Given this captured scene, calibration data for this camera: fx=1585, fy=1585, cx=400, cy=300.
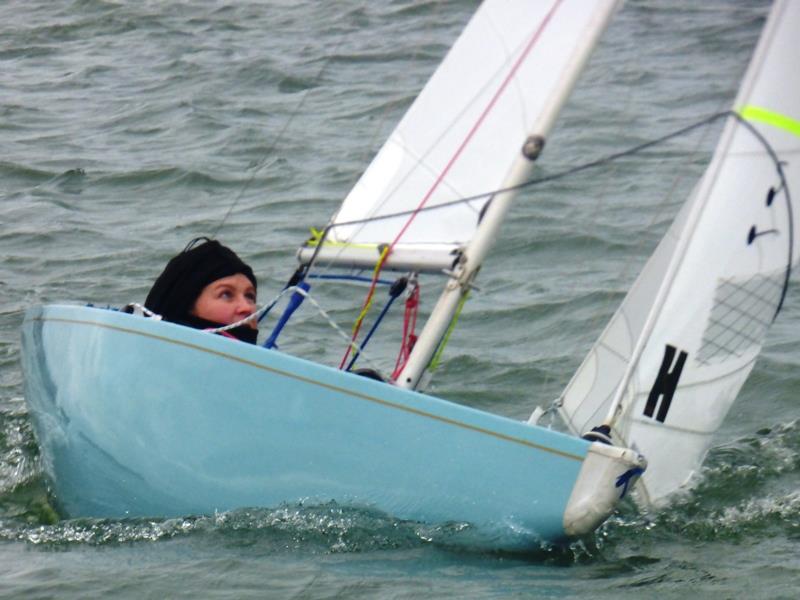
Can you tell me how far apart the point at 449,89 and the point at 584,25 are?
18.1 inches

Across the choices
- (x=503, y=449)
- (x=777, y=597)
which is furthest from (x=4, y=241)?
(x=777, y=597)

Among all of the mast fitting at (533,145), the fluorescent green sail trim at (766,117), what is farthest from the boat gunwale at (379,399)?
the fluorescent green sail trim at (766,117)

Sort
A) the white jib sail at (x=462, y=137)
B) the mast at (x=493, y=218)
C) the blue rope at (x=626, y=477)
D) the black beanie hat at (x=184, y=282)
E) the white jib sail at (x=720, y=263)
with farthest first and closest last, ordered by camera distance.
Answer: the black beanie hat at (x=184, y=282) < the white jib sail at (x=462, y=137) < the mast at (x=493, y=218) < the white jib sail at (x=720, y=263) < the blue rope at (x=626, y=477)

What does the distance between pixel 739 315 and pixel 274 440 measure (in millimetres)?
1311

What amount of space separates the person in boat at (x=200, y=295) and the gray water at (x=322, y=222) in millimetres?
687

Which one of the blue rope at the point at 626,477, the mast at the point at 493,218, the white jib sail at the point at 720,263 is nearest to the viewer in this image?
the blue rope at the point at 626,477

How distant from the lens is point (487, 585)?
388 cm

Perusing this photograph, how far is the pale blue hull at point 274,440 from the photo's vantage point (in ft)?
13.2

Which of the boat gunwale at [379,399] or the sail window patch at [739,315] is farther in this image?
the sail window patch at [739,315]

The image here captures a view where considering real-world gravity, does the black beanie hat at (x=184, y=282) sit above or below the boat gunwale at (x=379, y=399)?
above

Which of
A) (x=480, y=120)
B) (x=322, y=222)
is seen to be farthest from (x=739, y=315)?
(x=322, y=222)

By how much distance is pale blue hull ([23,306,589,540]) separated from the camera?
404 cm

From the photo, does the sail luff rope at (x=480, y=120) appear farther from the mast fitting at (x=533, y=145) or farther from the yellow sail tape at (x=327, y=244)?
the mast fitting at (x=533, y=145)

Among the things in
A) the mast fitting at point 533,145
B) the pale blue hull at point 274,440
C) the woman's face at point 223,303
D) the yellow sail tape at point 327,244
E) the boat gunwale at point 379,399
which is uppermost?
the mast fitting at point 533,145
